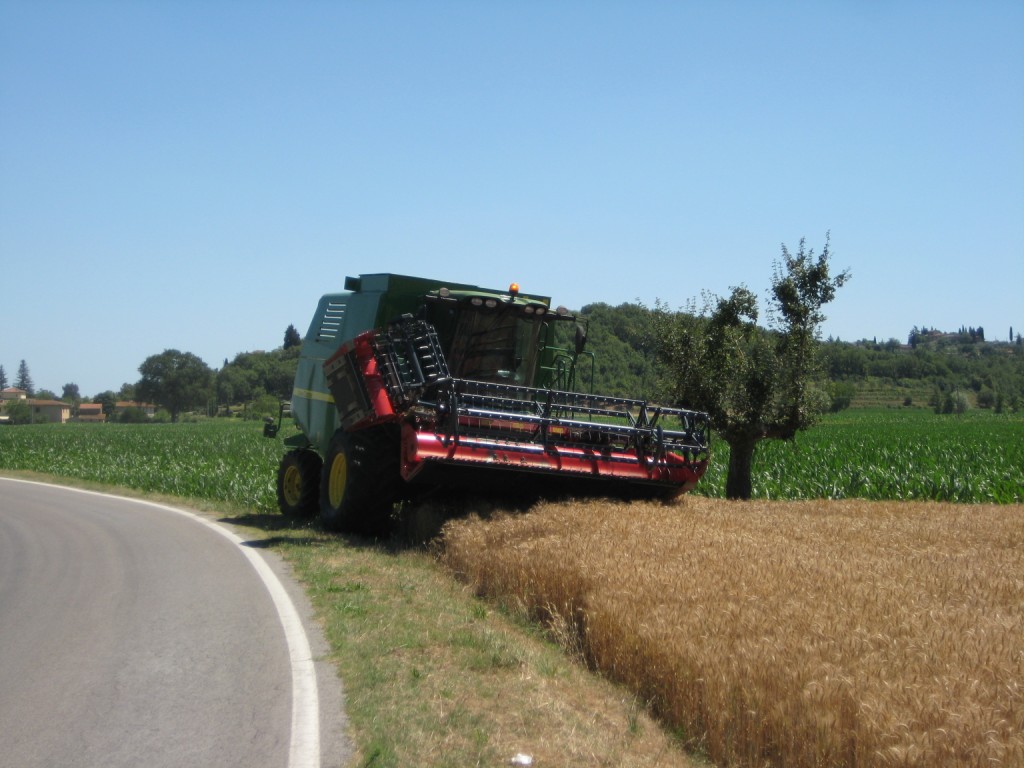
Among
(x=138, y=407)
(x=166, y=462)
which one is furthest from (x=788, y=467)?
(x=138, y=407)

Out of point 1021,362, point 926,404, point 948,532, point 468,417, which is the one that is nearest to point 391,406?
point 468,417

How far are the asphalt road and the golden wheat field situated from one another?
6.17 feet

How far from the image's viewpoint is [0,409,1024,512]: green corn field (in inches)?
753

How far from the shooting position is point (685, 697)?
5469mm

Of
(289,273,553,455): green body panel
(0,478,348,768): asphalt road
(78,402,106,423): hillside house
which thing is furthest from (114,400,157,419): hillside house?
(0,478,348,768): asphalt road

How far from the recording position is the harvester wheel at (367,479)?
12094 mm

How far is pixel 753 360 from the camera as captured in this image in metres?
14.5

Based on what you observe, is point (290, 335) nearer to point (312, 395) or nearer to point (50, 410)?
point (312, 395)

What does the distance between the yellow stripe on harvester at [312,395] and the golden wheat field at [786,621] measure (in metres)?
4.69

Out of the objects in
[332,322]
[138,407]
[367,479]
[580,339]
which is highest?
[332,322]

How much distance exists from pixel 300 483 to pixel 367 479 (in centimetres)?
337

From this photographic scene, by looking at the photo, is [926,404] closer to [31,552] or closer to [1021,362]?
[1021,362]

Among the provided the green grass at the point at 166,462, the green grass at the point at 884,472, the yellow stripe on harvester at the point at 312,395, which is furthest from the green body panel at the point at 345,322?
the green grass at the point at 884,472

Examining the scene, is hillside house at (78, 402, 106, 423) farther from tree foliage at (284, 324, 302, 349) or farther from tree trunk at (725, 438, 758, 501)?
tree trunk at (725, 438, 758, 501)
